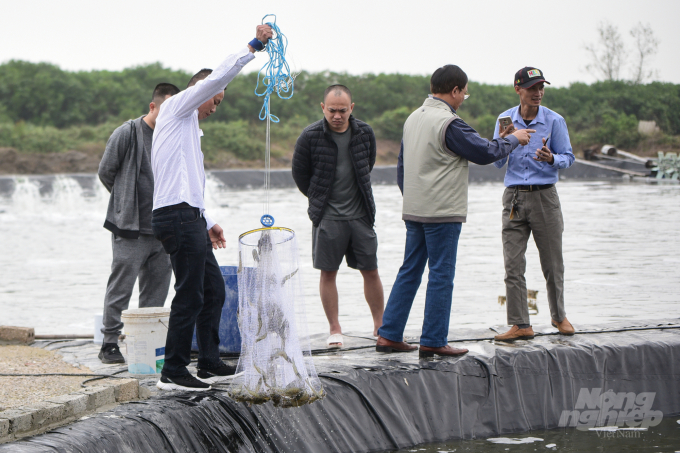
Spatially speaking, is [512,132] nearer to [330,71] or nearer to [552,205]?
[552,205]

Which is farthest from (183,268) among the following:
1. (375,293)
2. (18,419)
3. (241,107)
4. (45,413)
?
(241,107)

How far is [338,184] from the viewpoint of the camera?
530cm

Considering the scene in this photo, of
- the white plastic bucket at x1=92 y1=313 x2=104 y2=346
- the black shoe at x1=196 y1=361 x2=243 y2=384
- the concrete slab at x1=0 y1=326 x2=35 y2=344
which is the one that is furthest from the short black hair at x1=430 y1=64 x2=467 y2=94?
the concrete slab at x1=0 y1=326 x2=35 y2=344

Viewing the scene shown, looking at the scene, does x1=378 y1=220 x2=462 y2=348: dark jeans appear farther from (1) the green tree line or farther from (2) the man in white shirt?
(1) the green tree line

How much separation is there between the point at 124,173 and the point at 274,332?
180cm

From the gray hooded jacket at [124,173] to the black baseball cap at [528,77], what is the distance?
2.57m

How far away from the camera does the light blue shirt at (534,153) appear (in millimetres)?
5203

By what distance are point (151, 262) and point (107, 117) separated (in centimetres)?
4743

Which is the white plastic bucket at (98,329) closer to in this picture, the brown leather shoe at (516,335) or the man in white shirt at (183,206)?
the man in white shirt at (183,206)

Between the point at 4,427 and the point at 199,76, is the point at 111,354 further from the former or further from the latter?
the point at 199,76

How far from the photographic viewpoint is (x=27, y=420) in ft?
11.2

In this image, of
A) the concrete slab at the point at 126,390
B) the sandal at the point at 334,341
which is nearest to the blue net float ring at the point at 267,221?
the concrete slab at the point at 126,390

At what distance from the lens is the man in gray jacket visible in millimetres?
4984

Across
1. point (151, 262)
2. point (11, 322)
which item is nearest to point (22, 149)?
point (11, 322)
